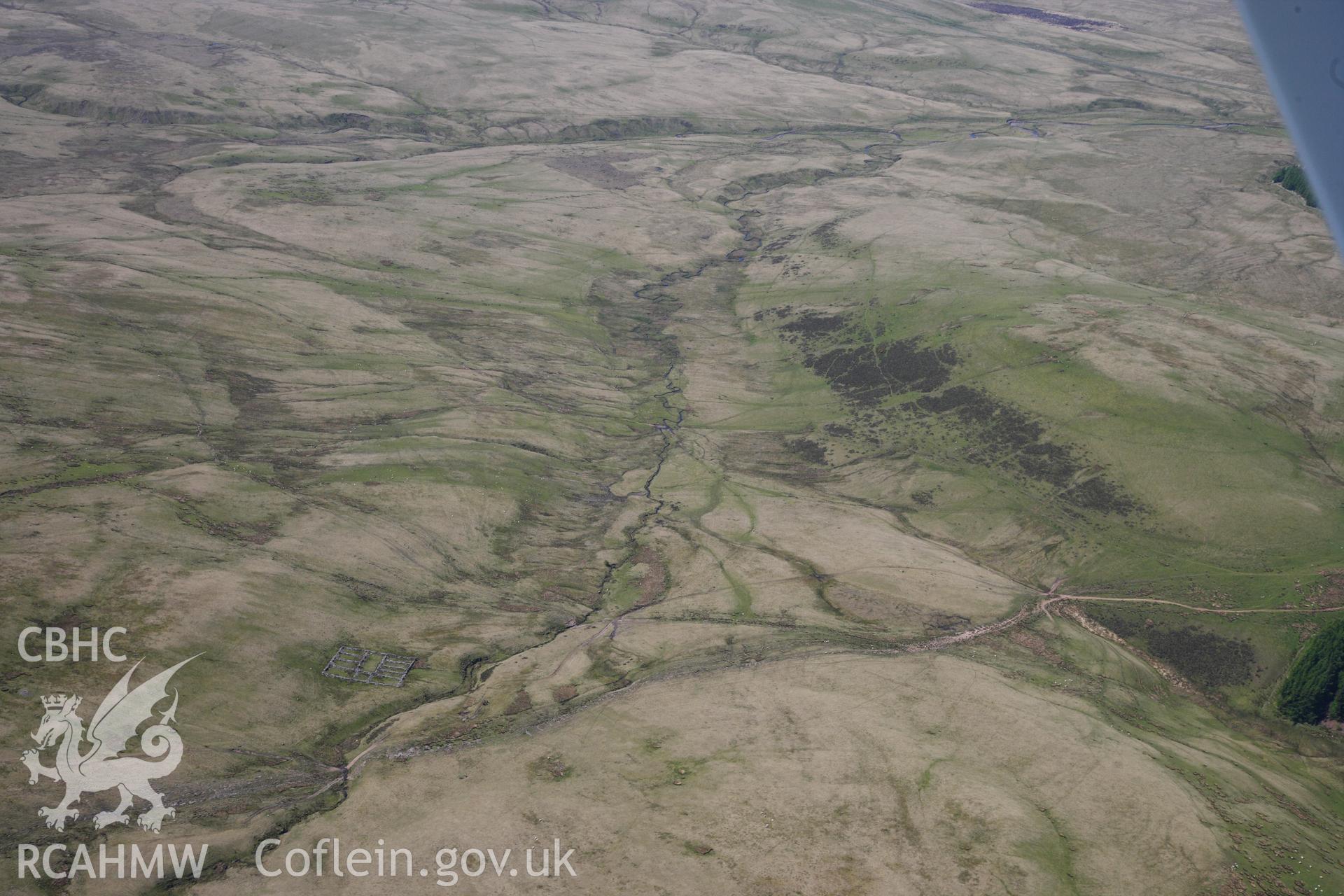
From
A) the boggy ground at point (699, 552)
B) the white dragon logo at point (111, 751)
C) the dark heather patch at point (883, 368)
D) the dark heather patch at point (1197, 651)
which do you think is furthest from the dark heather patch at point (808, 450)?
the white dragon logo at point (111, 751)

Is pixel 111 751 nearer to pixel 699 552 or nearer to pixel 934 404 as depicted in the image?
pixel 699 552

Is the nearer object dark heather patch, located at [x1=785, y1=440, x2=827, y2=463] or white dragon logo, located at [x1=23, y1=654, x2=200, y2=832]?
white dragon logo, located at [x1=23, y1=654, x2=200, y2=832]

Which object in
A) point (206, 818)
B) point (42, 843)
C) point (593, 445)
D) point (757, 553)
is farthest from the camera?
point (593, 445)

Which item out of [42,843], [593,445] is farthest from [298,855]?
[593,445]

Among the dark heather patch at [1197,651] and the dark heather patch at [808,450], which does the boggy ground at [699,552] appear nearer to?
the dark heather patch at [1197,651]

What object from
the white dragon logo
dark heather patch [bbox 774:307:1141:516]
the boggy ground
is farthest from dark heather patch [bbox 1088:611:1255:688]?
the white dragon logo

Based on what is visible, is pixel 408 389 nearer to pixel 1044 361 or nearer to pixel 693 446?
pixel 693 446

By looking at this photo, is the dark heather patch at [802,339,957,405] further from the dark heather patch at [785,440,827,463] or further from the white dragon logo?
the white dragon logo

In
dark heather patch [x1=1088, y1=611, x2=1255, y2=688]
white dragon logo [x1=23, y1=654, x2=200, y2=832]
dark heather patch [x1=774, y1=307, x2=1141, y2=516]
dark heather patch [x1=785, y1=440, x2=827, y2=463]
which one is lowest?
dark heather patch [x1=785, y1=440, x2=827, y2=463]
